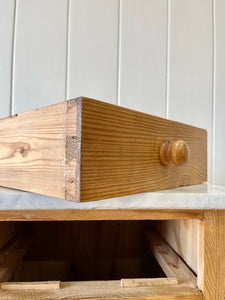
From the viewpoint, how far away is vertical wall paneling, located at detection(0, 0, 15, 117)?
0.74 metres

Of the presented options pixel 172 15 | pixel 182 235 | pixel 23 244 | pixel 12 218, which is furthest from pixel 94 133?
pixel 172 15

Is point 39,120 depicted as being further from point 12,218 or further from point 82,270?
point 82,270

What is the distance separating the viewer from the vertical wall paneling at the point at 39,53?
2.46ft

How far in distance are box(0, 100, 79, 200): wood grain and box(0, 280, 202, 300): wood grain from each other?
0.50 feet

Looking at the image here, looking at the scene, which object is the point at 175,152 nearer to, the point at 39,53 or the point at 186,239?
the point at 186,239

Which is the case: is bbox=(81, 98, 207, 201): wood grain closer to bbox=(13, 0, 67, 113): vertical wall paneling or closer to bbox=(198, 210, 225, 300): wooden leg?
bbox=(198, 210, 225, 300): wooden leg

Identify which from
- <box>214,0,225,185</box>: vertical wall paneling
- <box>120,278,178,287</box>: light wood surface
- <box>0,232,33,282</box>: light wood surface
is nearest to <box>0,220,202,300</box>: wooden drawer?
<box>0,232,33,282</box>: light wood surface

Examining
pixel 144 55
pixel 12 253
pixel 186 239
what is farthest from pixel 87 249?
pixel 144 55

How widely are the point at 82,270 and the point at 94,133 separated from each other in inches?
25.0

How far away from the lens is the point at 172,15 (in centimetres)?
82

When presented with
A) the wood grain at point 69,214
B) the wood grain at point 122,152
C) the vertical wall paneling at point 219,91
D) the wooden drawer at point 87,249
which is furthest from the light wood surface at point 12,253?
the vertical wall paneling at point 219,91

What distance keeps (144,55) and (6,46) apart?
0.42 meters

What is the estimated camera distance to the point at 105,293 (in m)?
0.38

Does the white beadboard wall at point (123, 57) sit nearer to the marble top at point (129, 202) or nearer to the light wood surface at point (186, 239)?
the light wood surface at point (186, 239)
